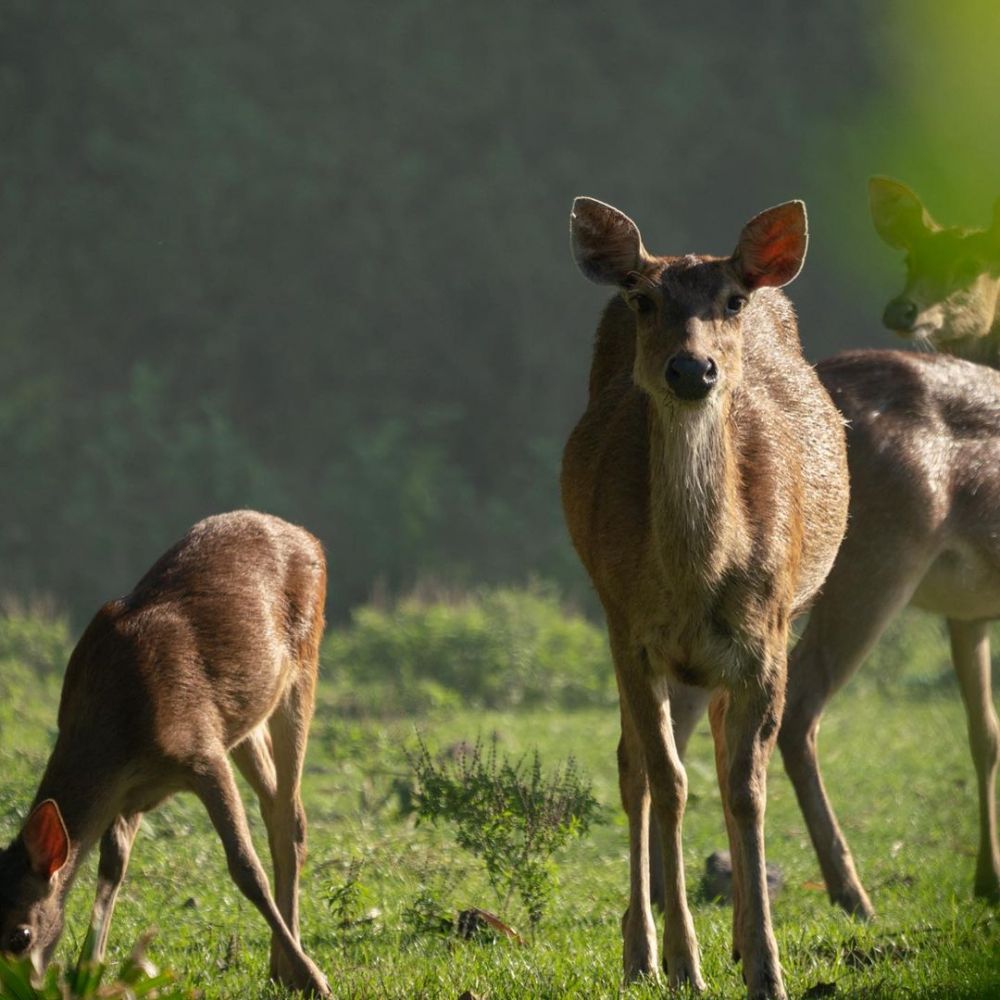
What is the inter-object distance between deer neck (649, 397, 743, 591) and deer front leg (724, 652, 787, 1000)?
0.38m

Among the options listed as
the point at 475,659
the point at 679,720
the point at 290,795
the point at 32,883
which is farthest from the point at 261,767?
the point at 475,659

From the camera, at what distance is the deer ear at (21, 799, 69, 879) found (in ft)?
18.7

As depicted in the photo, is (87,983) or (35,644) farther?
(35,644)

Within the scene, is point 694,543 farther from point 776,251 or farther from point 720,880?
point 720,880

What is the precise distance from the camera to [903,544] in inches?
304

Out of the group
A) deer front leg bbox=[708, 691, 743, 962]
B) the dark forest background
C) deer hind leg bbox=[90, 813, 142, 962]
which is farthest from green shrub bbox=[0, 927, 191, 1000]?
the dark forest background

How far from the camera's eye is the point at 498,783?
7375 mm

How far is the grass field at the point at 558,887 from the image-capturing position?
19.7ft

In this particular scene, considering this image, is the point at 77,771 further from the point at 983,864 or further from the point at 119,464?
the point at 119,464

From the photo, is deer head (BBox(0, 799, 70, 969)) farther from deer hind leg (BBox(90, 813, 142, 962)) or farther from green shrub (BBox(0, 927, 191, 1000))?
green shrub (BBox(0, 927, 191, 1000))

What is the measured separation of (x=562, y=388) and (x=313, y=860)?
21.1 m

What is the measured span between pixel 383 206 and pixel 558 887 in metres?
22.3

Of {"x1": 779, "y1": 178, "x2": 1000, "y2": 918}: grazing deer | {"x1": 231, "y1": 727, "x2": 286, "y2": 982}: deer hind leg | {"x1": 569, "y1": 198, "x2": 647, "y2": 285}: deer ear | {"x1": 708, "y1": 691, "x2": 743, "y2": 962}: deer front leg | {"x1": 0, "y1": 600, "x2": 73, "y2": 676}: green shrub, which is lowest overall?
{"x1": 0, "y1": 600, "x2": 73, "y2": 676}: green shrub

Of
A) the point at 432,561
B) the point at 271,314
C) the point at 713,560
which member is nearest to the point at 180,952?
the point at 713,560
